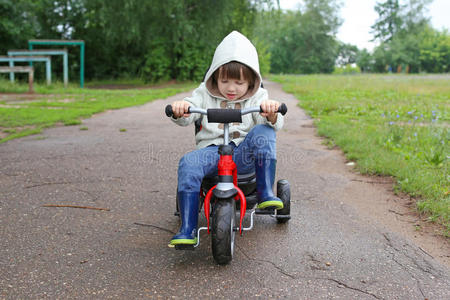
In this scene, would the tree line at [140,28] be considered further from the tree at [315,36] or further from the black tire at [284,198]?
the tree at [315,36]

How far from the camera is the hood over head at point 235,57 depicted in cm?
316

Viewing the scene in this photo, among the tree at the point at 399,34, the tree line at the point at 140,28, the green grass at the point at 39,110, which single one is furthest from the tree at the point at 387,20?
the green grass at the point at 39,110

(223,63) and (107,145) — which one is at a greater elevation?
(223,63)

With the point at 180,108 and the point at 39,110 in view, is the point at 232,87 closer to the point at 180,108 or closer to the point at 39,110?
the point at 180,108

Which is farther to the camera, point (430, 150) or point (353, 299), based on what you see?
point (430, 150)

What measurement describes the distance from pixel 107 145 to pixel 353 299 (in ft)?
15.2

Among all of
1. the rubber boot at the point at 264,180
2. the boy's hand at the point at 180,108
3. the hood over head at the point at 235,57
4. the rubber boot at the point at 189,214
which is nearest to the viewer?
the rubber boot at the point at 189,214

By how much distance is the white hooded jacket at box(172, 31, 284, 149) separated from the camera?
125 inches

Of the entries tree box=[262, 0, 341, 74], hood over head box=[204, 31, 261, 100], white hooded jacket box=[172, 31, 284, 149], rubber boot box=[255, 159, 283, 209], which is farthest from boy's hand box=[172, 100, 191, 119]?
tree box=[262, 0, 341, 74]

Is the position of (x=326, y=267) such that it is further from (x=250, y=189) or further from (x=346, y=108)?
(x=346, y=108)

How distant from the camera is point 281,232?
3.23 metres

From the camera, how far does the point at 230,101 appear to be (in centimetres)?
333

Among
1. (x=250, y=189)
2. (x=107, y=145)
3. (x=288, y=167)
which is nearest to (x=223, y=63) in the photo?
(x=250, y=189)

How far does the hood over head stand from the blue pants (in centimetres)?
41
